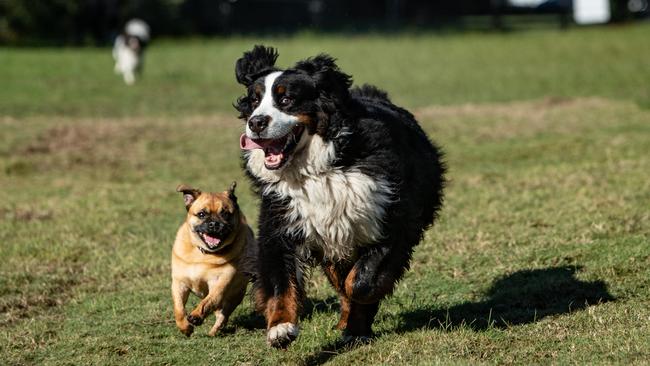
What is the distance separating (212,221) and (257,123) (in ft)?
4.69

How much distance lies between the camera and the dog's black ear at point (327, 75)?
6.33m

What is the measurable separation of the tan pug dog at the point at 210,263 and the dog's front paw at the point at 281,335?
122 centimetres

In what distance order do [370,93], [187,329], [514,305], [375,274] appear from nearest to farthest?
[375,274] < [187,329] < [514,305] < [370,93]

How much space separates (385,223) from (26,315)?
337 centimetres

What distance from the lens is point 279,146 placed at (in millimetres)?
6215

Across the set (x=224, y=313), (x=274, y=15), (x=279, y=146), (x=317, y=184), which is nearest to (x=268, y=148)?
(x=279, y=146)

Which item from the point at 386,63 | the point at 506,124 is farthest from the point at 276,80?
the point at 386,63

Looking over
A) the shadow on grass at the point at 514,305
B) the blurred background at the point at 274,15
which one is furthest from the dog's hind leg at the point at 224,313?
the blurred background at the point at 274,15

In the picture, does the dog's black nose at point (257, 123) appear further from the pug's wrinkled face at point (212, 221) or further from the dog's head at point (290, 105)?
the pug's wrinkled face at point (212, 221)

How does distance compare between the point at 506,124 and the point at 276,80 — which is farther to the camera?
the point at 506,124

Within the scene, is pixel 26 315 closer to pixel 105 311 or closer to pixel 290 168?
pixel 105 311

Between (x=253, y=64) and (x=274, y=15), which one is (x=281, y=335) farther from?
(x=274, y=15)

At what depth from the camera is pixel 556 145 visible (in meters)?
16.0

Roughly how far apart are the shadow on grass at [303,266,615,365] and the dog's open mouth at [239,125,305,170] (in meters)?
1.32
